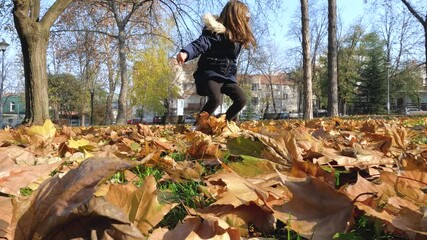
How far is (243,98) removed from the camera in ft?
18.8

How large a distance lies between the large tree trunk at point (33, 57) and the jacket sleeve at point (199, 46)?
4.86 m

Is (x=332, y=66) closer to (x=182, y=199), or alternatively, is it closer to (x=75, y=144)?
(x=75, y=144)

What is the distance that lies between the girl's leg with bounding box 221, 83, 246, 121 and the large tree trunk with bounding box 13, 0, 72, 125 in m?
4.73

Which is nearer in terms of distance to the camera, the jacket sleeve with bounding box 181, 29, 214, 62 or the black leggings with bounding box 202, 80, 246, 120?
the jacket sleeve with bounding box 181, 29, 214, 62

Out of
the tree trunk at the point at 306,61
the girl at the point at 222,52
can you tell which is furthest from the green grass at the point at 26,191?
the tree trunk at the point at 306,61

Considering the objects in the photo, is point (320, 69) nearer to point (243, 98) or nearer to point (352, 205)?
point (243, 98)

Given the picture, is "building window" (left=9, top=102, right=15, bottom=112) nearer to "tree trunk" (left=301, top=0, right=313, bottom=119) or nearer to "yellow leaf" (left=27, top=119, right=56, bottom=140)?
"tree trunk" (left=301, top=0, right=313, bottom=119)

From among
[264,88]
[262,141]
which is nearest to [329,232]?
[262,141]

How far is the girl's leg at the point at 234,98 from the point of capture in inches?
223

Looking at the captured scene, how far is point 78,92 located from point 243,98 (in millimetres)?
49048

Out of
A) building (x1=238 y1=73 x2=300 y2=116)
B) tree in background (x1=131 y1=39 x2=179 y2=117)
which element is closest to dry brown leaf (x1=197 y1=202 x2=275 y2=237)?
tree in background (x1=131 y1=39 x2=179 y2=117)

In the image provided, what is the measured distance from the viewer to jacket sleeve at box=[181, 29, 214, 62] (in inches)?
194

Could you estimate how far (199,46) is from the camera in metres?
5.23

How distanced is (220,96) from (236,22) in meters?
1.01
